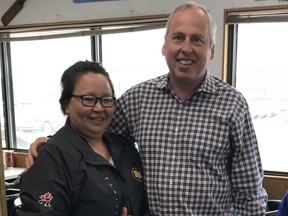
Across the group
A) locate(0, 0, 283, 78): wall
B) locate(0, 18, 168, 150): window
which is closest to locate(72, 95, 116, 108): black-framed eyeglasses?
locate(0, 0, 283, 78): wall

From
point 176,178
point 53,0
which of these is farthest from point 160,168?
point 53,0

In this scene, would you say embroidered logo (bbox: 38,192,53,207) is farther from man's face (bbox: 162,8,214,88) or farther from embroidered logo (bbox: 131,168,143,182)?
man's face (bbox: 162,8,214,88)

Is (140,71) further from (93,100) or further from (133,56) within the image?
(93,100)

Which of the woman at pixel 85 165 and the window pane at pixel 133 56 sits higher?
the window pane at pixel 133 56

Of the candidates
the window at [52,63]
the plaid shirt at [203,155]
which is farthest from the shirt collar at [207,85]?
the window at [52,63]

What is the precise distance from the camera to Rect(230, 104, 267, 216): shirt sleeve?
130 cm

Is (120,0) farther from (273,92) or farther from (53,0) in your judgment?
(273,92)

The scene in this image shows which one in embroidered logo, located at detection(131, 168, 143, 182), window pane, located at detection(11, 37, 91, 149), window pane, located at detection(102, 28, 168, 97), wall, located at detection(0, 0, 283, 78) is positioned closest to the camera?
embroidered logo, located at detection(131, 168, 143, 182)

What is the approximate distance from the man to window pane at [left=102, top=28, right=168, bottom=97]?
2.10 m

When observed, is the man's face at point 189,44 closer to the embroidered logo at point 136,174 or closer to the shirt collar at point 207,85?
the shirt collar at point 207,85

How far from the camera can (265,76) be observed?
10.2ft

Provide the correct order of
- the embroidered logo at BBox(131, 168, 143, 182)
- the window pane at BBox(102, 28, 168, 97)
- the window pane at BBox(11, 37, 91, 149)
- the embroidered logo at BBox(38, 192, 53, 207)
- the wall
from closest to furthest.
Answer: the embroidered logo at BBox(38, 192, 53, 207) < the embroidered logo at BBox(131, 168, 143, 182) < the wall < the window pane at BBox(102, 28, 168, 97) < the window pane at BBox(11, 37, 91, 149)

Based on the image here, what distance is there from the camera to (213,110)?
1330 mm

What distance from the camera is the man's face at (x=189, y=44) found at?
4.19 feet
